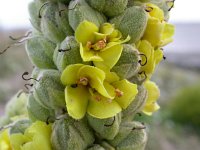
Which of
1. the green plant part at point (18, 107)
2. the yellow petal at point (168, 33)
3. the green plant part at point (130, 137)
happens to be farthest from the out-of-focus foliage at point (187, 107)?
the green plant part at point (130, 137)

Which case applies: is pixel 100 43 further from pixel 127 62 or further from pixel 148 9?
pixel 148 9

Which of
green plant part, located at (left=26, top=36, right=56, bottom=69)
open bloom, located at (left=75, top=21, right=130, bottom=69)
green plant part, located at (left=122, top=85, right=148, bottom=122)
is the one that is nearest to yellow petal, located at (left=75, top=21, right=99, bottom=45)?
open bloom, located at (left=75, top=21, right=130, bottom=69)

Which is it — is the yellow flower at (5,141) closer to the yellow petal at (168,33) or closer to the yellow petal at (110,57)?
the yellow petal at (110,57)

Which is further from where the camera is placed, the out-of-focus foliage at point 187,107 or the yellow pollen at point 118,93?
the out-of-focus foliage at point 187,107

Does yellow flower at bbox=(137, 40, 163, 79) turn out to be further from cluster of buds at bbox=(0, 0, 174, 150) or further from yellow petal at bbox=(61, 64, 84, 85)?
yellow petal at bbox=(61, 64, 84, 85)

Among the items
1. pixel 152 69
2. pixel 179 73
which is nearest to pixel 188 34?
pixel 179 73

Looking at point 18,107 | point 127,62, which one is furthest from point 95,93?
point 18,107

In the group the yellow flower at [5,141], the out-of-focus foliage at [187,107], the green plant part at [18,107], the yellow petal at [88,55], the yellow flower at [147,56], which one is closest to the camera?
the yellow petal at [88,55]
